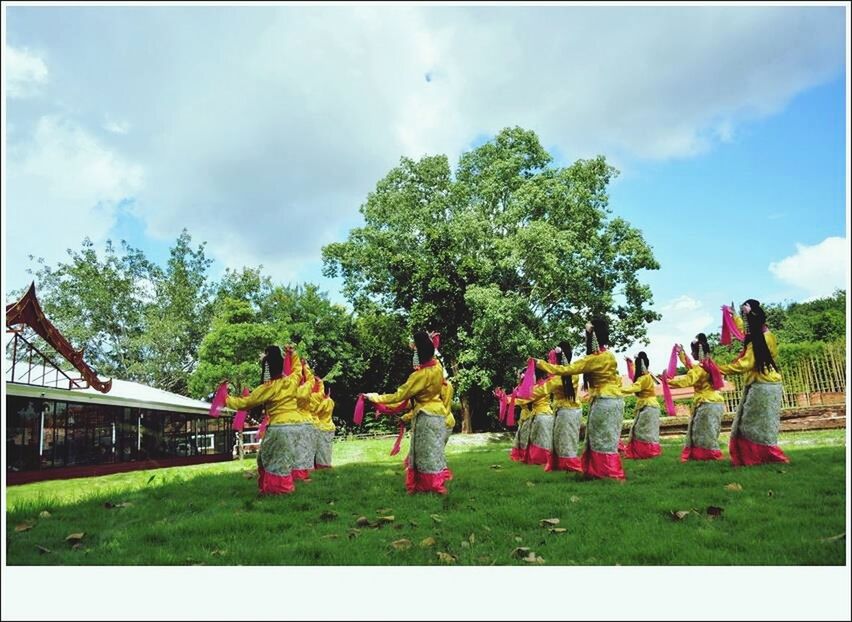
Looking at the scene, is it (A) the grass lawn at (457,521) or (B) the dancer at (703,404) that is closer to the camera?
(A) the grass lawn at (457,521)

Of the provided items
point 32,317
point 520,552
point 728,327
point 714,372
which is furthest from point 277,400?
point 714,372

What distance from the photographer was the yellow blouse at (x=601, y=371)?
275 inches

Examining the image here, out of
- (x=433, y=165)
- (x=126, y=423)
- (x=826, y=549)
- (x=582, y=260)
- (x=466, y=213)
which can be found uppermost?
(x=433, y=165)

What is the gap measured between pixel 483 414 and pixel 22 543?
50.3ft

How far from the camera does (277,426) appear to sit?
647 centimetres

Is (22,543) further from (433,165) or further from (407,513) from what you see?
(433,165)

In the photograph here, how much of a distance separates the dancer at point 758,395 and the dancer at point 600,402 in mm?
1520

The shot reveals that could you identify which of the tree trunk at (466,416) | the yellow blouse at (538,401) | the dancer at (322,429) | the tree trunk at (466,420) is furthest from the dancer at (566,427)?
the tree trunk at (466,420)

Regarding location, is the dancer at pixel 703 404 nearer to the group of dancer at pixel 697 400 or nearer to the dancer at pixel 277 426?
the group of dancer at pixel 697 400

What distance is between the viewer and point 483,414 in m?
18.8

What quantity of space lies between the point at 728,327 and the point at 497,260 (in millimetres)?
10158

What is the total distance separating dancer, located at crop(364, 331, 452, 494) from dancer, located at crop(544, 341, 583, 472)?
2.18 m

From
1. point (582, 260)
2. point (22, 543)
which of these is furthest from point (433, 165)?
point (22, 543)

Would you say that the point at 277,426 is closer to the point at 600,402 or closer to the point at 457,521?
the point at 457,521
